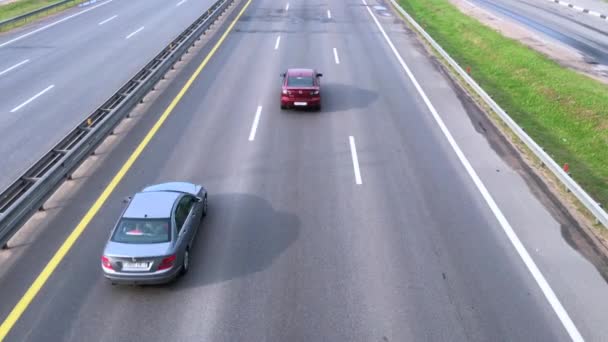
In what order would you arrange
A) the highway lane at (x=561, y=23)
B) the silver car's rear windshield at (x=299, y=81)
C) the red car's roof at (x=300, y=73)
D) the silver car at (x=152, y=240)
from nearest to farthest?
the silver car at (x=152, y=240)
the silver car's rear windshield at (x=299, y=81)
the red car's roof at (x=300, y=73)
the highway lane at (x=561, y=23)

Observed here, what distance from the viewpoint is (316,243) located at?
12.5 metres

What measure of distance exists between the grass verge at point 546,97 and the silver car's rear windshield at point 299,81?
8514 millimetres

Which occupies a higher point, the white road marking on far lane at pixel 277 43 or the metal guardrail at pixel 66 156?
the metal guardrail at pixel 66 156

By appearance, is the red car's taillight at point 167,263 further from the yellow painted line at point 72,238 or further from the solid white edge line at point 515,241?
the solid white edge line at point 515,241

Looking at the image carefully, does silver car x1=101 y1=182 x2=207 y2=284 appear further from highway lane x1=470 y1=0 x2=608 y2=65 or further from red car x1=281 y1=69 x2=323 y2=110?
highway lane x1=470 y1=0 x2=608 y2=65

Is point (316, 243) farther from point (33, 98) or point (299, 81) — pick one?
point (33, 98)

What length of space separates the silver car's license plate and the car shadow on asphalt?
0.70 metres

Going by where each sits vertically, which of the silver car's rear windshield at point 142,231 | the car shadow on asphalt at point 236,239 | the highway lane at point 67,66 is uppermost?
the silver car's rear windshield at point 142,231

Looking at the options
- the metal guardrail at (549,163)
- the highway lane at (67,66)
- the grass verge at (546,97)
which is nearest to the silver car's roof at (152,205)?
the highway lane at (67,66)

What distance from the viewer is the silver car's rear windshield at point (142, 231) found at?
10883 millimetres

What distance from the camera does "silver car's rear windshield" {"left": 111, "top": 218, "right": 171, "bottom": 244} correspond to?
10.9 m

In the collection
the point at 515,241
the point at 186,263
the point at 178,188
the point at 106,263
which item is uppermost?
the point at 178,188

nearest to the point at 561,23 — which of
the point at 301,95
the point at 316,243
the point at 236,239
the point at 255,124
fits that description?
the point at 301,95

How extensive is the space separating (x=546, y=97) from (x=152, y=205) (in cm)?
1922
